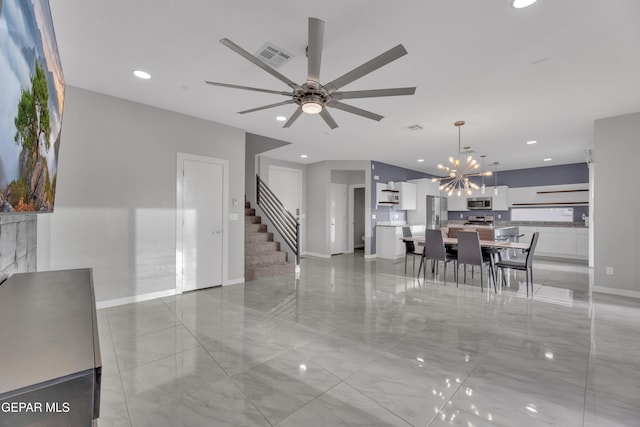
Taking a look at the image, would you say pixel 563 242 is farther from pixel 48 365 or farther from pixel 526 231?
pixel 48 365

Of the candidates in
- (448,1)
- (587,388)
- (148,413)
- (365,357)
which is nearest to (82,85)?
(148,413)

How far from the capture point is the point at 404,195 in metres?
8.73

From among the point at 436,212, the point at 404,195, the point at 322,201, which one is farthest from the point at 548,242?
the point at 322,201

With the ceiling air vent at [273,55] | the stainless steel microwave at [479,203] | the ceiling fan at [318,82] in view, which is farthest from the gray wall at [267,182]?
the stainless steel microwave at [479,203]

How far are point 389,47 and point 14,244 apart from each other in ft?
10.6

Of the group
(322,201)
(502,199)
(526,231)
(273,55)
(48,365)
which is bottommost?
(526,231)

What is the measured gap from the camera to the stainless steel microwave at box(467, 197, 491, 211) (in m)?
9.34

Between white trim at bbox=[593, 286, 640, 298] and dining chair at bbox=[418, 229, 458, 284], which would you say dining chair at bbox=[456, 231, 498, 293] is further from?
white trim at bbox=[593, 286, 640, 298]

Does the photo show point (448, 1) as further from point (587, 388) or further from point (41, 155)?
point (587, 388)

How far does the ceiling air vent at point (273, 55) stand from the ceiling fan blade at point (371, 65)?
0.74m

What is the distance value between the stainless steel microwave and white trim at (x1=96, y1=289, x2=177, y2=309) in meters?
9.26

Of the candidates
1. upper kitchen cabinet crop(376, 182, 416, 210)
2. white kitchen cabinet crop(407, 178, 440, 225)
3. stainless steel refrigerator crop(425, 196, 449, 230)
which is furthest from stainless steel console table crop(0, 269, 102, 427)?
stainless steel refrigerator crop(425, 196, 449, 230)

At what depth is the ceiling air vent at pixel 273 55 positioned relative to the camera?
8.52ft

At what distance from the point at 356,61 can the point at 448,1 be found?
95 centimetres
